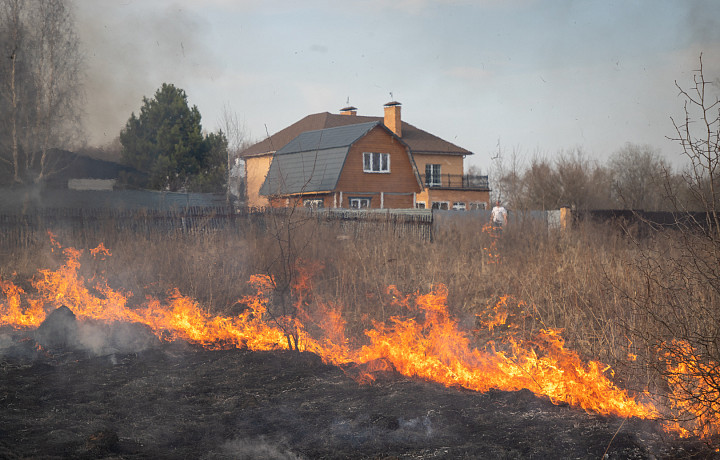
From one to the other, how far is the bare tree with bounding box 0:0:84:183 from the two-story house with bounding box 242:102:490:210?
8291mm

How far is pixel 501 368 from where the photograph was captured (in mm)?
6188

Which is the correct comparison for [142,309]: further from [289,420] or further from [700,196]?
[700,196]

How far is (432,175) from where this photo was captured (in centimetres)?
4134

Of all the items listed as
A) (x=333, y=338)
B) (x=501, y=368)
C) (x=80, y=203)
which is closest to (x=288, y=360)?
(x=333, y=338)

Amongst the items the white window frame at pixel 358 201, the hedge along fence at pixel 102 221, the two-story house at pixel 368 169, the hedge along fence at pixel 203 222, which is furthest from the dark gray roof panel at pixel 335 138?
the hedge along fence at pixel 102 221

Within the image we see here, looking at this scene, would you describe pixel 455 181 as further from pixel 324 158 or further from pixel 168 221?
pixel 168 221

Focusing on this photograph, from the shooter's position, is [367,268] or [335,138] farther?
[335,138]

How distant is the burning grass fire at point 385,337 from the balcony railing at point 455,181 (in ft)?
99.8

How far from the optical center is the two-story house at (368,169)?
3008 centimetres

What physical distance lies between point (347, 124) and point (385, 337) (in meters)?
36.7

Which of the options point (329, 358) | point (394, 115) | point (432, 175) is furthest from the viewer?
point (432, 175)

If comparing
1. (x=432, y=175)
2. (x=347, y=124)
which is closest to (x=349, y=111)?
(x=347, y=124)

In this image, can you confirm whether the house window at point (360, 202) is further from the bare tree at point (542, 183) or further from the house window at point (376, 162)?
the bare tree at point (542, 183)

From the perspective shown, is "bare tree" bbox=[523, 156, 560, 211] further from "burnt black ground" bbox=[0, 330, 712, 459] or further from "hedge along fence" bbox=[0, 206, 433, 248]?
"burnt black ground" bbox=[0, 330, 712, 459]
